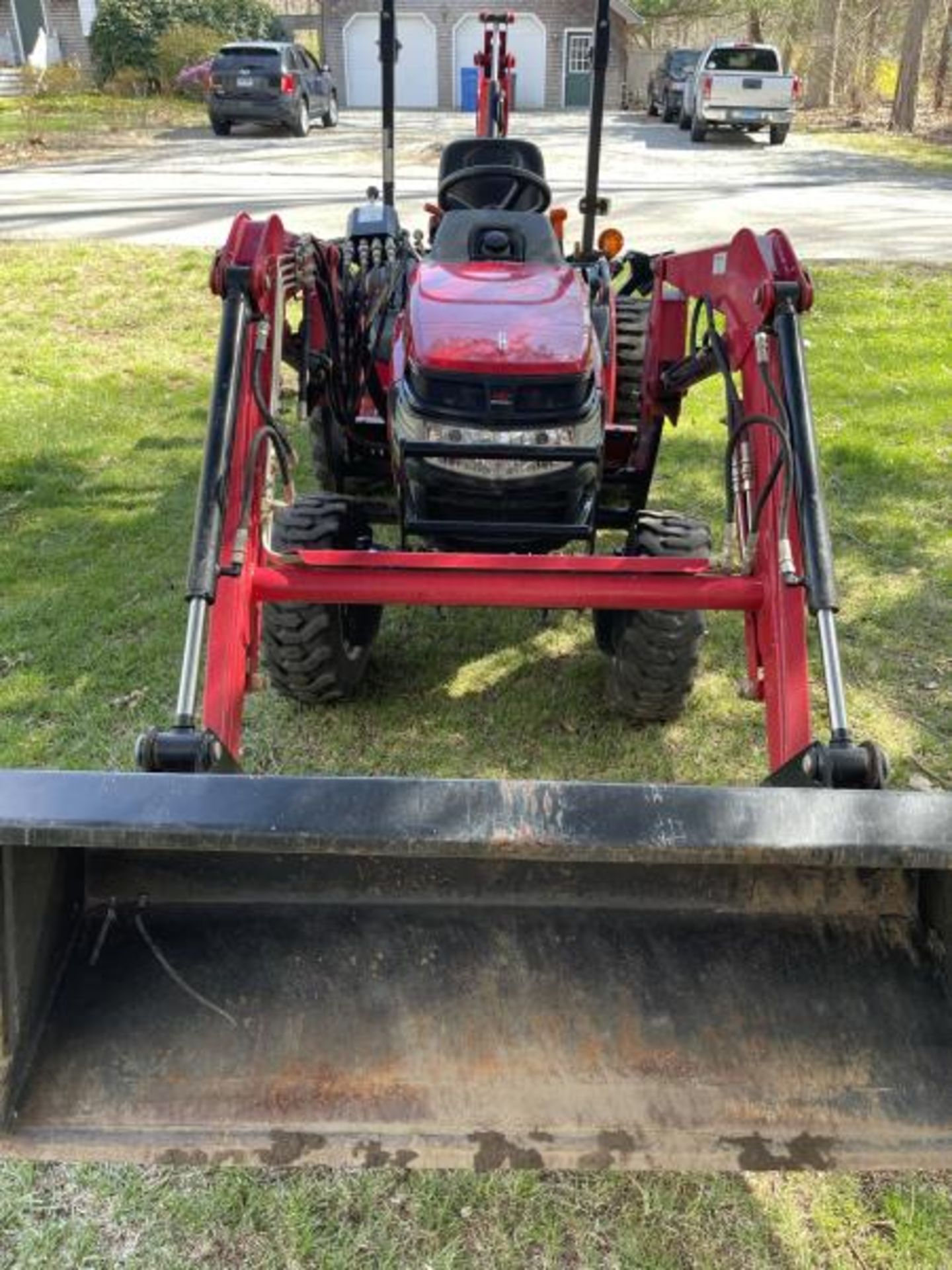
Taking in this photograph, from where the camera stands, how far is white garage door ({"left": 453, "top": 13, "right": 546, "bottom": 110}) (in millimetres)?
32594

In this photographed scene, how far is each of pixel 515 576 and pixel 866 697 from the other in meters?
1.70

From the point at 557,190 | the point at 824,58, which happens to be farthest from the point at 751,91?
the point at 824,58

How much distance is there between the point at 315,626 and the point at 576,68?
114 feet

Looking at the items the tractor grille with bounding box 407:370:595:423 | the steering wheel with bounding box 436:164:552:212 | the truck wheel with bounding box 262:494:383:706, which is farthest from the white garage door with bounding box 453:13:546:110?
the tractor grille with bounding box 407:370:595:423

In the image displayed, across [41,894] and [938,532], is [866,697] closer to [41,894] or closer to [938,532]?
[938,532]

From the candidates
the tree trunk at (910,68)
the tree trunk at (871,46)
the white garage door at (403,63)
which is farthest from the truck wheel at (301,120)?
the tree trunk at (871,46)

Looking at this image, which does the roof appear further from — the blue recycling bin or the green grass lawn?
the green grass lawn

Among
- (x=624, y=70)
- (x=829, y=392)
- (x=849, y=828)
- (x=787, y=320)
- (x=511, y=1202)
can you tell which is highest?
(x=624, y=70)

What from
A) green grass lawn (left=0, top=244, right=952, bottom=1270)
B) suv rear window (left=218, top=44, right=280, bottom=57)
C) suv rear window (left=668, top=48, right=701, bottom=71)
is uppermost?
suv rear window (left=668, top=48, right=701, bottom=71)

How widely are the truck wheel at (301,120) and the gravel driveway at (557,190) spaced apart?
0.23 meters

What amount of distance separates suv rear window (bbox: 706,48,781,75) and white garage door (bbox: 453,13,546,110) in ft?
40.1

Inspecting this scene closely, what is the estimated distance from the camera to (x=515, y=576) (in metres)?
2.94

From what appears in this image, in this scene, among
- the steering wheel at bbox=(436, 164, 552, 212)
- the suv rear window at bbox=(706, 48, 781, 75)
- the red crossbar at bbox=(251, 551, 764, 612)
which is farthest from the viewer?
the suv rear window at bbox=(706, 48, 781, 75)

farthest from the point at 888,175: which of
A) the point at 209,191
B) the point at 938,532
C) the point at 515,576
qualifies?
the point at 515,576
